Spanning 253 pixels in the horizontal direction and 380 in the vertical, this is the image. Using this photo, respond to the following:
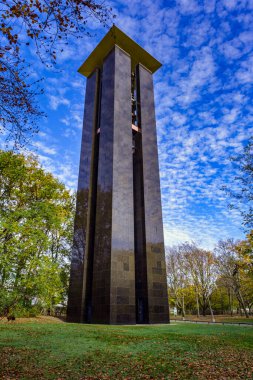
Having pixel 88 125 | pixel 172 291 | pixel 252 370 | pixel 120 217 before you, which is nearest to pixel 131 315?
pixel 120 217

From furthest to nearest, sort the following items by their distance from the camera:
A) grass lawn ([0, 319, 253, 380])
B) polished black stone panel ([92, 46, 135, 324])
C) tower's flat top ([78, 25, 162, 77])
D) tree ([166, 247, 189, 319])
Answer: tree ([166, 247, 189, 319]) < tower's flat top ([78, 25, 162, 77]) < polished black stone panel ([92, 46, 135, 324]) < grass lawn ([0, 319, 253, 380])

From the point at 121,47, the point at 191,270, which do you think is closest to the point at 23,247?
the point at 121,47

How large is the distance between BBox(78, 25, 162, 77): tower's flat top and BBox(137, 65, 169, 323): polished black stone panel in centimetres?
98

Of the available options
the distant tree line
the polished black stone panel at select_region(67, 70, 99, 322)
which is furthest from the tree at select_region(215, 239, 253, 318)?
the polished black stone panel at select_region(67, 70, 99, 322)

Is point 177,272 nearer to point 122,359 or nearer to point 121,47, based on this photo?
point 121,47

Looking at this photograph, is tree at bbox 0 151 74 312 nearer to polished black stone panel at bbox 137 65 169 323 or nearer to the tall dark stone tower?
the tall dark stone tower

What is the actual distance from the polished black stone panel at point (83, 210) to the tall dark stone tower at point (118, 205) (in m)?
0.07

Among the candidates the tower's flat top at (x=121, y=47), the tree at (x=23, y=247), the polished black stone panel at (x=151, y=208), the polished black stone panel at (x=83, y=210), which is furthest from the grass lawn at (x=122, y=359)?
the tower's flat top at (x=121, y=47)

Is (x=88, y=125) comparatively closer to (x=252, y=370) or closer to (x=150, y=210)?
(x=150, y=210)

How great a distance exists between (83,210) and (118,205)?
422 cm

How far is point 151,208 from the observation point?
73.8 feet

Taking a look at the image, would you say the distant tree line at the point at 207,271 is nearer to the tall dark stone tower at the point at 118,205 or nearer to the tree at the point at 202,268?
the tree at the point at 202,268

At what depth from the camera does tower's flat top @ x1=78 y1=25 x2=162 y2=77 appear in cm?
2581

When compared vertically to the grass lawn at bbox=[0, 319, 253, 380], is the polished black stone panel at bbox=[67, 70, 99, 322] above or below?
above
